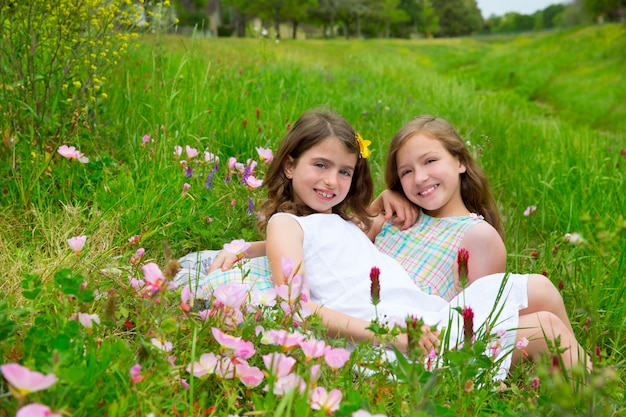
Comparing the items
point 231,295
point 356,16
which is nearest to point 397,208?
point 231,295

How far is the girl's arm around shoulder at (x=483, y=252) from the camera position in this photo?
8.66ft

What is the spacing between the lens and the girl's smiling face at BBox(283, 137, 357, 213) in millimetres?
2713

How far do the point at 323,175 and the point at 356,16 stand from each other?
157 feet

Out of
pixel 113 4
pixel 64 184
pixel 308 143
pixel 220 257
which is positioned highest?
pixel 113 4

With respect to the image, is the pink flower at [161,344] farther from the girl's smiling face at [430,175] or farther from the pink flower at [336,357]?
the girl's smiling face at [430,175]

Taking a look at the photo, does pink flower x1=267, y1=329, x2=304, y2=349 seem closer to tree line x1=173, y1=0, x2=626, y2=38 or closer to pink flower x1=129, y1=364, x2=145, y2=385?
pink flower x1=129, y1=364, x2=145, y2=385

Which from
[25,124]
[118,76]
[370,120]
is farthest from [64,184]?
[370,120]

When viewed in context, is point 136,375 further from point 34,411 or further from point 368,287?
point 368,287

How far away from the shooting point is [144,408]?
1.37m

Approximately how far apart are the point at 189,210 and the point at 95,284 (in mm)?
792

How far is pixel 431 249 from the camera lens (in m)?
2.87

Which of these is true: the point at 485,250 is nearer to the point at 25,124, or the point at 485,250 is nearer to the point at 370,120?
the point at 25,124

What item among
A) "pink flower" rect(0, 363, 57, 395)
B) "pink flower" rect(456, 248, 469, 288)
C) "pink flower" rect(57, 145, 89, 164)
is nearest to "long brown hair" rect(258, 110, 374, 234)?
"pink flower" rect(57, 145, 89, 164)

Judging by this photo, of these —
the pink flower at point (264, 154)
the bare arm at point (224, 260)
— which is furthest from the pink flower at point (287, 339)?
the pink flower at point (264, 154)
